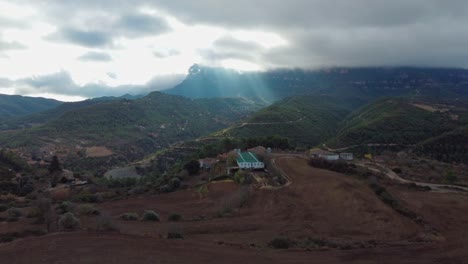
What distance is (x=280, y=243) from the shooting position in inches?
1104

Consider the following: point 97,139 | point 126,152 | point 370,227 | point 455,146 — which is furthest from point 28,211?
point 97,139

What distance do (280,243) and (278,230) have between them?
17.9ft

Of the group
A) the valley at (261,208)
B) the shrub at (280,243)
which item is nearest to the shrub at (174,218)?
the valley at (261,208)

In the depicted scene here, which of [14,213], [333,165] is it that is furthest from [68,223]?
[333,165]

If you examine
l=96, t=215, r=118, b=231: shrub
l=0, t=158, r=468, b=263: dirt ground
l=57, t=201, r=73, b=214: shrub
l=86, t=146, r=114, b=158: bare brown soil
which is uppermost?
l=96, t=215, r=118, b=231: shrub

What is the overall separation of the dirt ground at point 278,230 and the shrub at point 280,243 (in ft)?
2.19

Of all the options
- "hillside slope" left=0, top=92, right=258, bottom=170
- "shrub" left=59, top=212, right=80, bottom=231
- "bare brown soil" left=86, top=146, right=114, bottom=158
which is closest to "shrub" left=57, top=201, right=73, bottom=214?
"shrub" left=59, top=212, right=80, bottom=231

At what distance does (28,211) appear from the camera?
152ft

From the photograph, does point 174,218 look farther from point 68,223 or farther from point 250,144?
point 250,144

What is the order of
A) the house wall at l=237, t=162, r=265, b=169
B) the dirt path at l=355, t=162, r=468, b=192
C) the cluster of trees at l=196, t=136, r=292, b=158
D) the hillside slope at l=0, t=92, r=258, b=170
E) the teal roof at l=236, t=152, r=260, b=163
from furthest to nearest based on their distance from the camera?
the hillside slope at l=0, t=92, r=258, b=170 < the cluster of trees at l=196, t=136, r=292, b=158 < the teal roof at l=236, t=152, r=260, b=163 < the house wall at l=237, t=162, r=265, b=169 < the dirt path at l=355, t=162, r=468, b=192

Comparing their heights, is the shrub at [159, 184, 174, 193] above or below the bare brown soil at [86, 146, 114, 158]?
above

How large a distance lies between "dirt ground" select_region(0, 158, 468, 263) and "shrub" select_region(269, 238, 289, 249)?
668 millimetres

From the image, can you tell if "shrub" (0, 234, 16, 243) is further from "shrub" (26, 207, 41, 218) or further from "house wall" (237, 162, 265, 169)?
"house wall" (237, 162, 265, 169)

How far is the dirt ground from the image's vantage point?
81.8ft
